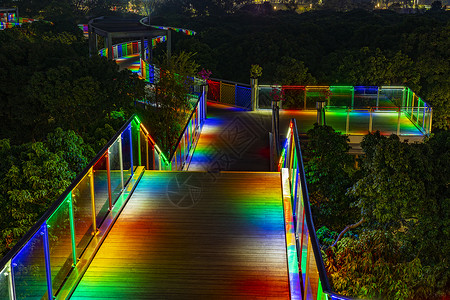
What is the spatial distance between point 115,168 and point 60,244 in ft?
6.57

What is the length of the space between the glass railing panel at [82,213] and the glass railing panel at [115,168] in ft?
2.84

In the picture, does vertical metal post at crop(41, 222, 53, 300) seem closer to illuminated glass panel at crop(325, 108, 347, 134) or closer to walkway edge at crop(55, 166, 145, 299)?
walkway edge at crop(55, 166, 145, 299)

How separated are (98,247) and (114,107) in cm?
1169

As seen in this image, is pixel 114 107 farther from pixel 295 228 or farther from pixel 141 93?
pixel 295 228

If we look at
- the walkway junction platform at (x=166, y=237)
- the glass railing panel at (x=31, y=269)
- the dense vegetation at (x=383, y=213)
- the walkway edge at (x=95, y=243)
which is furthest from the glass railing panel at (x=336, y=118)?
the glass railing panel at (x=31, y=269)

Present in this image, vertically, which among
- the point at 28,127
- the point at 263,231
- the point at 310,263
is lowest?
the point at 28,127

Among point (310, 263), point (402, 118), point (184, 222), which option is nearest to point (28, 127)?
point (402, 118)

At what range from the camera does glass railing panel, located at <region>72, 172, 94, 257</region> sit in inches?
213

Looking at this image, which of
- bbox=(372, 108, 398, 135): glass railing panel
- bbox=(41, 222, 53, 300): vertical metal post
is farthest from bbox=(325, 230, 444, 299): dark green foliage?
bbox=(372, 108, 398, 135): glass railing panel

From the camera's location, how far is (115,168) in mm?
6895

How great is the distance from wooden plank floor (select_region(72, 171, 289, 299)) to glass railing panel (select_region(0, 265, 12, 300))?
1.29 m

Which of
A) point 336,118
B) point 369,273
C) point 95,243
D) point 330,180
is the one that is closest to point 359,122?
point 336,118

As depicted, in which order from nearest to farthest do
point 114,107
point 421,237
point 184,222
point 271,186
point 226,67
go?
1. point 184,222
2. point 271,186
3. point 421,237
4. point 114,107
5. point 226,67

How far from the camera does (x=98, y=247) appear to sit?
19.3 feet
